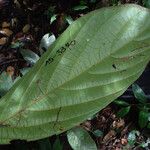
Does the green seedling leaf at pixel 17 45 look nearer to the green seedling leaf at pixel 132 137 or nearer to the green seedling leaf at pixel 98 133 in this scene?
the green seedling leaf at pixel 98 133

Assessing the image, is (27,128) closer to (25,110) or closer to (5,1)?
(25,110)

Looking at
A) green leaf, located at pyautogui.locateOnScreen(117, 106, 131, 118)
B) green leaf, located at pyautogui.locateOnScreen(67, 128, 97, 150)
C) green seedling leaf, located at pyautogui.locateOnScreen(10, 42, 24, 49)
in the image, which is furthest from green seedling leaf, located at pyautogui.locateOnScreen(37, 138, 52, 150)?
green seedling leaf, located at pyautogui.locateOnScreen(10, 42, 24, 49)

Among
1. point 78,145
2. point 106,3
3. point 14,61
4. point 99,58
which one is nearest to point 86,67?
point 99,58

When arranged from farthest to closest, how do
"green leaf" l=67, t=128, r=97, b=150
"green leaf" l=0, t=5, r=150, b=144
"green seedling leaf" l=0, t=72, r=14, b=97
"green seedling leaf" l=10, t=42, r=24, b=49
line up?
"green seedling leaf" l=10, t=42, r=24, b=49 < "green leaf" l=67, t=128, r=97, b=150 < "green seedling leaf" l=0, t=72, r=14, b=97 < "green leaf" l=0, t=5, r=150, b=144

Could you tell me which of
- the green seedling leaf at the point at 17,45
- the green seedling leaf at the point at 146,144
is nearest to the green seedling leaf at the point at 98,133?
the green seedling leaf at the point at 146,144

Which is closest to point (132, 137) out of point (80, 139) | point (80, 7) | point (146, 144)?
point (146, 144)

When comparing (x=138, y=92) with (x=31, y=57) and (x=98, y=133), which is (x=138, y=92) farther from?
(x=31, y=57)

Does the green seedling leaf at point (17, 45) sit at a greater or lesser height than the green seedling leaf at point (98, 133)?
greater

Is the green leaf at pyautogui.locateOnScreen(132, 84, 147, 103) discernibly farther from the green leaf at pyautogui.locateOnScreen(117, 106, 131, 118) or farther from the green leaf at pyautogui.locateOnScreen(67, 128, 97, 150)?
the green leaf at pyautogui.locateOnScreen(67, 128, 97, 150)
